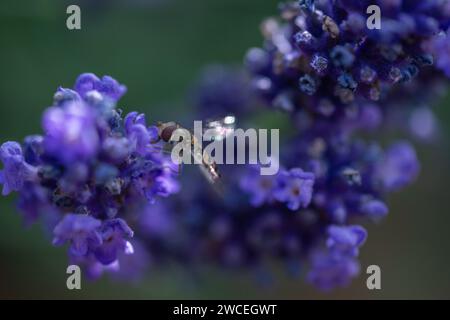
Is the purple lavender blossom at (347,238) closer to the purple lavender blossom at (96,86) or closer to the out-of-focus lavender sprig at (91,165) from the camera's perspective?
the out-of-focus lavender sprig at (91,165)

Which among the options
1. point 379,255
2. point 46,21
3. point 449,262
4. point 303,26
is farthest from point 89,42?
point 449,262

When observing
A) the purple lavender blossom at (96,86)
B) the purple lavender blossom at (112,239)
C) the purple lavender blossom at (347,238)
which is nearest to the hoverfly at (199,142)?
the purple lavender blossom at (96,86)

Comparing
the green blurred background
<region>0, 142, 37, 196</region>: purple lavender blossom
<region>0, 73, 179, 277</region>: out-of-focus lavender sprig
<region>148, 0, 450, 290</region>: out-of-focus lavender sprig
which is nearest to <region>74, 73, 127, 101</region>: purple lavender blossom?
<region>0, 73, 179, 277</region>: out-of-focus lavender sprig

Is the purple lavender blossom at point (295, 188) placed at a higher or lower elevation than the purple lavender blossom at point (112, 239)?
higher

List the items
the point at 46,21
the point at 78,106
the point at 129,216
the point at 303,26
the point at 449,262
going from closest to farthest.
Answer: the point at 78,106
the point at 303,26
the point at 129,216
the point at 46,21
the point at 449,262

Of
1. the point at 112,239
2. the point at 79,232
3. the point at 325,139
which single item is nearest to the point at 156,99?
the point at 325,139

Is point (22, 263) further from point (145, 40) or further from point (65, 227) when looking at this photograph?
point (65, 227)
